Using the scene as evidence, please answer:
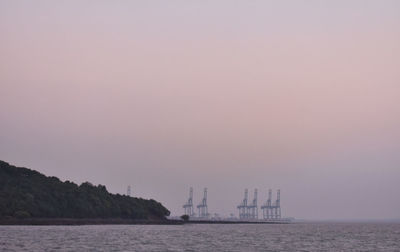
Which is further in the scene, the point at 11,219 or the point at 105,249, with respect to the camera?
the point at 11,219

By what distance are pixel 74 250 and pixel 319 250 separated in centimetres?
3543

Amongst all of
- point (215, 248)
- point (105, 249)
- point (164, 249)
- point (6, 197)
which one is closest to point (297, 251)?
point (215, 248)

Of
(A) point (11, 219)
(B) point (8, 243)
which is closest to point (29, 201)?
(A) point (11, 219)

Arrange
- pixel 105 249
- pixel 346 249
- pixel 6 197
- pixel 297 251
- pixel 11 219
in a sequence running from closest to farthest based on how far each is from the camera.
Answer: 1. pixel 105 249
2. pixel 297 251
3. pixel 346 249
4. pixel 11 219
5. pixel 6 197

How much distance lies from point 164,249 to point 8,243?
68.5ft

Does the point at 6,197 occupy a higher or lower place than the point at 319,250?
higher

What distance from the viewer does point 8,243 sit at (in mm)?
94000

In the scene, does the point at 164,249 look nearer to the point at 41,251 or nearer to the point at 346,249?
the point at 41,251

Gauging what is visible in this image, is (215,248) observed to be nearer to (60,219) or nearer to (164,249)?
(164,249)

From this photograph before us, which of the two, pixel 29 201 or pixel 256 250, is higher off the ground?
pixel 29 201

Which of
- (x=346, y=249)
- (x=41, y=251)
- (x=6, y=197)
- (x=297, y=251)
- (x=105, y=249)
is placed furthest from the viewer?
(x=6, y=197)

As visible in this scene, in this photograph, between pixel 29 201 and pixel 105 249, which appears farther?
pixel 29 201

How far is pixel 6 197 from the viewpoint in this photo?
190375mm

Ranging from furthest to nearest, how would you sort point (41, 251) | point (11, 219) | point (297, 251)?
point (11, 219) → point (297, 251) → point (41, 251)
